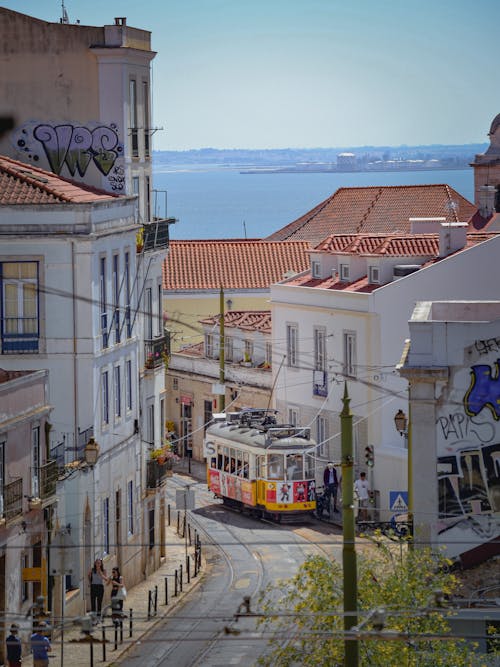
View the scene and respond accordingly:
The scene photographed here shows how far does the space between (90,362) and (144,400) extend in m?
6.71

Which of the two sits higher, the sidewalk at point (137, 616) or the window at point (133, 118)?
the window at point (133, 118)

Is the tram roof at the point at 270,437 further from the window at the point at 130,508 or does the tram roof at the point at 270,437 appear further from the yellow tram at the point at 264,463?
the window at the point at 130,508

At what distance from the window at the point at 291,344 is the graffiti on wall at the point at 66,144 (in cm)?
1275

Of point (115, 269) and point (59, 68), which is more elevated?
point (59, 68)

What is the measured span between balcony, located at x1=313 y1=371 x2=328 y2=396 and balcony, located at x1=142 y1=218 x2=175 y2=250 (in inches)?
309

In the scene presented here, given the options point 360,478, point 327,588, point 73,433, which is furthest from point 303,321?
point 327,588

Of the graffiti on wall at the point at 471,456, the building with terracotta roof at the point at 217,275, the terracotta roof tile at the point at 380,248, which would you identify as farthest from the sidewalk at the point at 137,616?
the building with terracotta roof at the point at 217,275

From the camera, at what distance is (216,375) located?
66438 millimetres

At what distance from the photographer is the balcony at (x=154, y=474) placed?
49.6 meters

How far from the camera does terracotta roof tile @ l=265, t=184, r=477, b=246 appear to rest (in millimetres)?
81000

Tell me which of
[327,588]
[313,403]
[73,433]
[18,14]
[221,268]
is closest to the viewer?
[327,588]

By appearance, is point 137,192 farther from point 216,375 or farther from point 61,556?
point 61,556

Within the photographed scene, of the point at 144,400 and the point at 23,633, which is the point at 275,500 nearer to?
the point at 144,400

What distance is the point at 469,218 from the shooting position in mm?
80188
